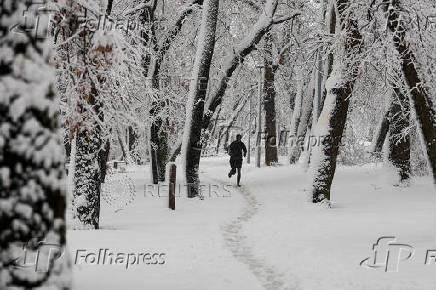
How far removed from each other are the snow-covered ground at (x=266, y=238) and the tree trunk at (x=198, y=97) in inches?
40.5

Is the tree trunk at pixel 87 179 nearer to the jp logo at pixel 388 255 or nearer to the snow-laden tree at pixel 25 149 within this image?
the jp logo at pixel 388 255

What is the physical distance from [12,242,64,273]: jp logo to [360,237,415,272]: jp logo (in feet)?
17.8

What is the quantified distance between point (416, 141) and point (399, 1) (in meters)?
11.1

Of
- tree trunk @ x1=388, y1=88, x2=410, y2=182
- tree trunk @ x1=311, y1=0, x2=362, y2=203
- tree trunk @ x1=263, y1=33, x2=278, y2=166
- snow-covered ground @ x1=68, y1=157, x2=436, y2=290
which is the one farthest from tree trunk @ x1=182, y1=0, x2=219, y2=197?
tree trunk @ x1=263, y1=33, x2=278, y2=166

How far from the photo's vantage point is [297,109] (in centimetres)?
2798

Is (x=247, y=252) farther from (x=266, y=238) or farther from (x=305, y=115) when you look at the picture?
(x=305, y=115)

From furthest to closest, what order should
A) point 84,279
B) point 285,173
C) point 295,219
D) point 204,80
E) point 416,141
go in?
point 285,173
point 416,141
point 204,80
point 295,219
point 84,279

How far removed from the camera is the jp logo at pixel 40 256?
278 centimetres

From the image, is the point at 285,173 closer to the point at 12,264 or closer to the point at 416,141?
the point at 416,141

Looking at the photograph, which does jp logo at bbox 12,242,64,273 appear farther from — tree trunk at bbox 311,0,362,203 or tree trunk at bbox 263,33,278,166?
tree trunk at bbox 263,33,278,166

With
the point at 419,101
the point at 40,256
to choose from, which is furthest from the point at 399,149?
the point at 40,256

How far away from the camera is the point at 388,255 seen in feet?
25.3

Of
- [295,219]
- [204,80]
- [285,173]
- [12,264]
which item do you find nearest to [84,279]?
[12,264]

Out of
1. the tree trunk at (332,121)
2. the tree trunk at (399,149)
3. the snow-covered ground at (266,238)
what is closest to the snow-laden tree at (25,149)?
the snow-covered ground at (266,238)
